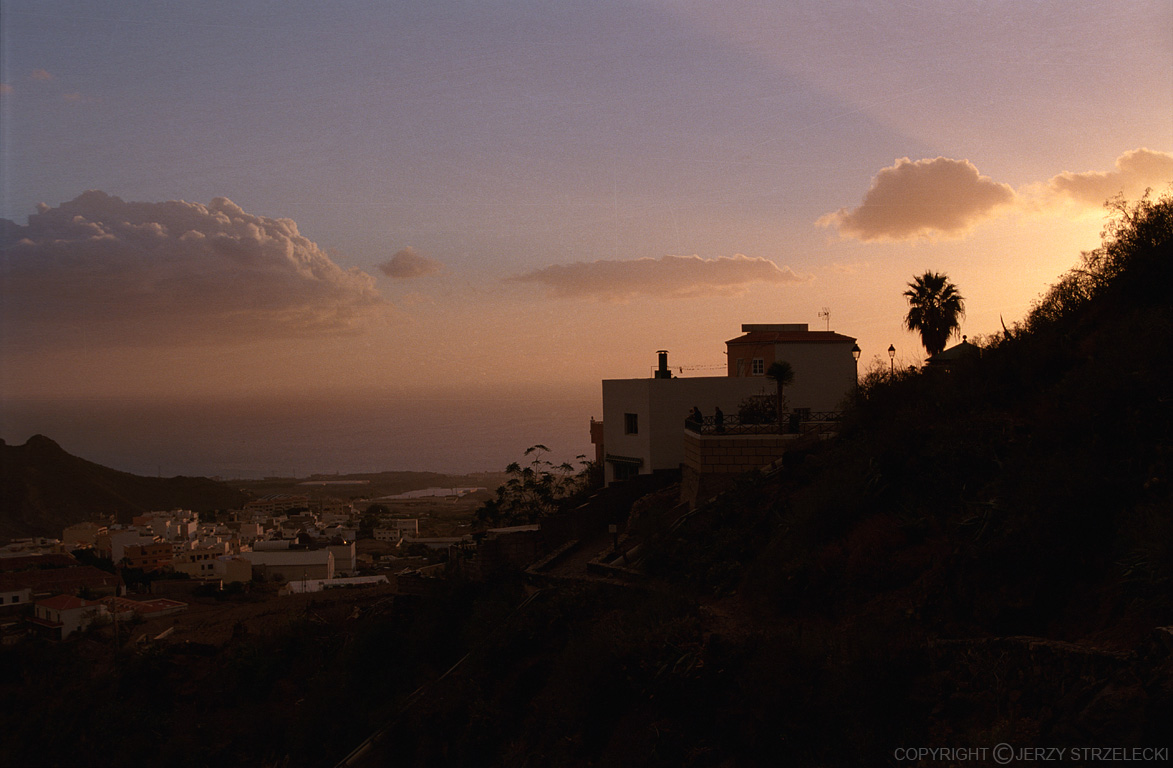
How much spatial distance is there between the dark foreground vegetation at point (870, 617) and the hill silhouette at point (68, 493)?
9188cm

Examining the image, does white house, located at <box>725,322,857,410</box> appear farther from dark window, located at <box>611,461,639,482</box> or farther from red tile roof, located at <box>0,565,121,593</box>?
red tile roof, located at <box>0,565,121,593</box>

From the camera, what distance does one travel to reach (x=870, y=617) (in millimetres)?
7359

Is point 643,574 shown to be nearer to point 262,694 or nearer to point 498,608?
point 498,608

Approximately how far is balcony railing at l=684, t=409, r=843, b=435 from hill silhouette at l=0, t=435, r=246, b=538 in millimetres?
93266

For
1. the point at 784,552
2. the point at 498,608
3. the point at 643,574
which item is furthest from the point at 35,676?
the point at 784,552

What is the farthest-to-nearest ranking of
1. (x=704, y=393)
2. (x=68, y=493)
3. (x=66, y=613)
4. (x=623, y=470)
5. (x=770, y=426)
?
(x=68, y=493) → (x=66, y=613) → (x=623, y=470) → (x=704, y=393) → (x=770, y=426)

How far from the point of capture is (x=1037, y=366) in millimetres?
10930

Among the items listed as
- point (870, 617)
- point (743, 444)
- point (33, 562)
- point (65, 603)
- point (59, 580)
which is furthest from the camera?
point (33, 562)

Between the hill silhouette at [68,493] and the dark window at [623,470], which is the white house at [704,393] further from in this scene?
the hill silhouette at [68,493]

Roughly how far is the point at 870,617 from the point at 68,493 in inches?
4494

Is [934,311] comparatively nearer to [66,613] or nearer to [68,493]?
[66,613]

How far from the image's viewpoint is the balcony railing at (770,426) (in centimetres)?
1669

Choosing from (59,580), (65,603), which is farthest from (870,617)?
(59,580)

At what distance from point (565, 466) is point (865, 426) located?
14158 millimetres
